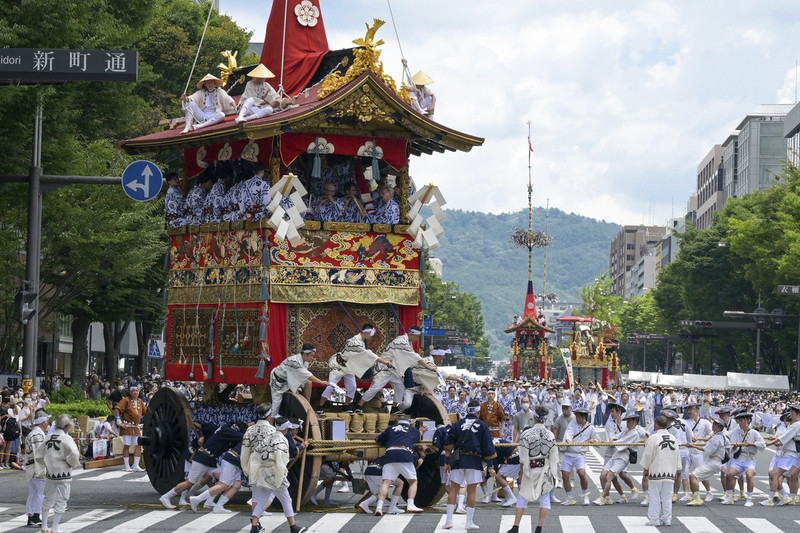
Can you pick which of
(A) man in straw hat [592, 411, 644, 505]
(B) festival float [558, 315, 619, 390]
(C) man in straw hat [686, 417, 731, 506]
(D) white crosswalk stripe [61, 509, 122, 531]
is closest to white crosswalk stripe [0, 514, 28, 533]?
(D) white crosswalk stripe [61, 509, 122, 531]

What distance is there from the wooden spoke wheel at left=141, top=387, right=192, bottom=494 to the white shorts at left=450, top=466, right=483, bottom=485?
453cm

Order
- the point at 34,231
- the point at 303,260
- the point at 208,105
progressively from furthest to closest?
the point at 34,231 → the point at 208,105 → the point at 303,260

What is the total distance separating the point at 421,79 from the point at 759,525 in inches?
360

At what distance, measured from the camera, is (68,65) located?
16.1m

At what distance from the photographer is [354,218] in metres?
18.9

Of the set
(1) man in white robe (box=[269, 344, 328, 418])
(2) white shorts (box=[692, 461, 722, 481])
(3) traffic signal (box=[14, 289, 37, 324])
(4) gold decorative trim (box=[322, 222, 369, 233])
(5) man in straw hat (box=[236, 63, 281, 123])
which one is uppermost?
(5) man in straw hat (box=[236, 63, 281, 123])

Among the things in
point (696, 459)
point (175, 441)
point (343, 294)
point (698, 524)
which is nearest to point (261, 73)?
point (343, 294)

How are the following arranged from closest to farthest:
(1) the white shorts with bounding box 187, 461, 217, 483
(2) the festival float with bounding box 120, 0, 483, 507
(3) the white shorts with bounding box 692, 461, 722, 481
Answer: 1. (1) the white shorts with bounding box 187, 461, 217, 483
2. (2) the festival float with bounding box 120, 0, 483, 507
3. (3) the white shorts with bounding box 692, 461, 722, 481

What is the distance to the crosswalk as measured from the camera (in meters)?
15.6

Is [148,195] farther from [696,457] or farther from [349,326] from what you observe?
[696,457]

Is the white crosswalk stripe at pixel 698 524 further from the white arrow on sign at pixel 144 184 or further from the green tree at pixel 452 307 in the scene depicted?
the green tree at pixel 452 307

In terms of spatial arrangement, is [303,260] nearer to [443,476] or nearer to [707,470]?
[443,476]

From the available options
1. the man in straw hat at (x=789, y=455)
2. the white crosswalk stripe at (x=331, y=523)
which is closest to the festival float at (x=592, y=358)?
the man in straw hat at (x=789, y=455)

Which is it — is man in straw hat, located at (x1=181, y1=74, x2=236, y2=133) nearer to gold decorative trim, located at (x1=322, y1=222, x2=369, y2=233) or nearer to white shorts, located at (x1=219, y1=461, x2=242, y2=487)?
gold decorative trim, located at (x1=322, y1=222, x2=369, y2=233)
